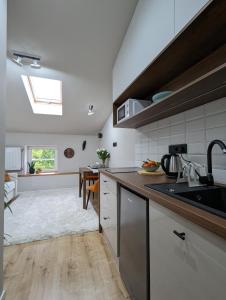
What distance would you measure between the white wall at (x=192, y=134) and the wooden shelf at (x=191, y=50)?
303mm

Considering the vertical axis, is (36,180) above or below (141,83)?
below

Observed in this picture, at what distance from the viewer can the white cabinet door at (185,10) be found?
81 centimetres

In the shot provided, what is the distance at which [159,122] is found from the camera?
173 centimetres

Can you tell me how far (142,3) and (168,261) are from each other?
2.07m

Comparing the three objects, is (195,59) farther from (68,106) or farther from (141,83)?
(68,106)

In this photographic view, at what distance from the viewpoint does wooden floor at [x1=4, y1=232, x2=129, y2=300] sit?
122 centimetres

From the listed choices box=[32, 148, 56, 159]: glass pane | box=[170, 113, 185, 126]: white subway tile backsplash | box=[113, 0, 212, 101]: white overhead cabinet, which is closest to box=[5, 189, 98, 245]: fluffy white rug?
box=[32, 148, 56, 159]: glass pane

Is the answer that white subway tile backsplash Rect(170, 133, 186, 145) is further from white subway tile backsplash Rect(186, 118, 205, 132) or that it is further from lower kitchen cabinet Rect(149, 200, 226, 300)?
lower kitchen cabinet Rect(149, 200, 226, 300)

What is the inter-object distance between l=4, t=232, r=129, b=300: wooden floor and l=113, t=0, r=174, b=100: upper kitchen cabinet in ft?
6.23

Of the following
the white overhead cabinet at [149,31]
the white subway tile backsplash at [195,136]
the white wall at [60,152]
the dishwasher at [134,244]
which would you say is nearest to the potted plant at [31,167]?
the white wall at [60,152]

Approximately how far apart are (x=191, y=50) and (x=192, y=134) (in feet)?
2.01

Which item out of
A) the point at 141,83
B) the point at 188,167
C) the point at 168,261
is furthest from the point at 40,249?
the point at 141,83

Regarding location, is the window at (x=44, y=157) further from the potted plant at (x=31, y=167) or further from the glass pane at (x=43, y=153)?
the potted plant at (x=31, y=167)

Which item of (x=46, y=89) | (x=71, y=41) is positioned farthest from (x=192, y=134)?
(x=46, y=89)
